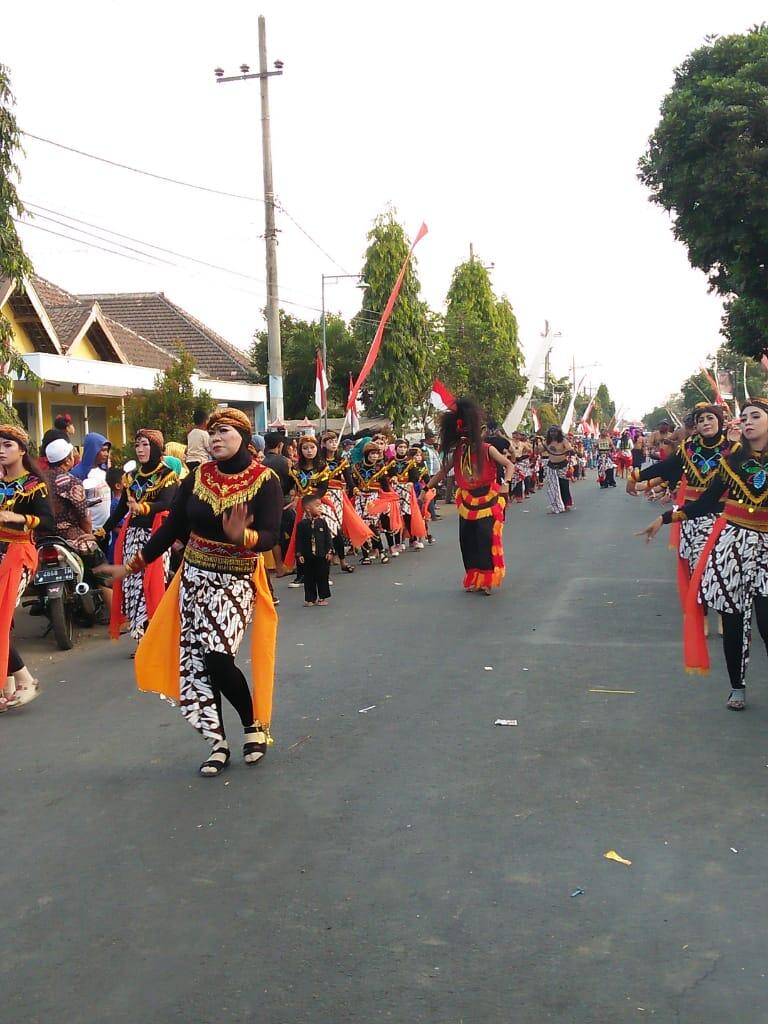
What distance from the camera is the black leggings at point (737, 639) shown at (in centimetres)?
668

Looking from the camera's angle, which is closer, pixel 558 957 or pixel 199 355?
pixel 558 957

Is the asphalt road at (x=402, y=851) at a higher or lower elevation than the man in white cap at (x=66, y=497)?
lower

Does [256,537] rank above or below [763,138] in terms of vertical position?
below

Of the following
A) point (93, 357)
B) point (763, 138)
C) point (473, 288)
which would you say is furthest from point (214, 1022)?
point (473, 288)

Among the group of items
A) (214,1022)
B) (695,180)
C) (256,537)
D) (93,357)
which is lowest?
(214,1022)

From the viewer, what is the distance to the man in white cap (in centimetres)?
944

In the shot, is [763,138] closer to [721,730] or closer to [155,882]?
[721,730]

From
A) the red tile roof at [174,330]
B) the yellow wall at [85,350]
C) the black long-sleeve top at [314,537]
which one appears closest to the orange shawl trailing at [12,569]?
the black long-sleeve top at [314,537]

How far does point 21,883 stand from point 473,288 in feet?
144

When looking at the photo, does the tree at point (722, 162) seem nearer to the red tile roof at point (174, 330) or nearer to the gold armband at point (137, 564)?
the gold armband at point (137, 564)

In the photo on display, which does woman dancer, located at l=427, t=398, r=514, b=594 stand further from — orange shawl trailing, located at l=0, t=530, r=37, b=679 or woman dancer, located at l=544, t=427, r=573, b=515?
woman dancer, located at l=544, t=427, r=573, b=515

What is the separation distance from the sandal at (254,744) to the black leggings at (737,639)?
9.43 ft

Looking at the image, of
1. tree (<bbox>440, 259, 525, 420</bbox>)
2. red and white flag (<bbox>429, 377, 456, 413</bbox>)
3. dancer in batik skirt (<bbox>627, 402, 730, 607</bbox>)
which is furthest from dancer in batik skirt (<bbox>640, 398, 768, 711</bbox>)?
tree (<bbox>440, 259, 525, 420</bbox>)

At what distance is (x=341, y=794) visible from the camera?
17.7ft
